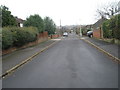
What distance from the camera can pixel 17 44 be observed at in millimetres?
21859

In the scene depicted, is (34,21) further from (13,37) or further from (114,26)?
(13,37)

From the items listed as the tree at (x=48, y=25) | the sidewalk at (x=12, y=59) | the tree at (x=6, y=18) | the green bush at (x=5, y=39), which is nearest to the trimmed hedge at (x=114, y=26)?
the sidewalk at (x=12, y=59)

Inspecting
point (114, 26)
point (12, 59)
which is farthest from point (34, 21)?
point (12, 59)

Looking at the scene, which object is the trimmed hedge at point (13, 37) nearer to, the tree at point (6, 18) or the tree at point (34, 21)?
the tree at point (6, 18)

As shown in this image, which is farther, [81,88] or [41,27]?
[41,27]

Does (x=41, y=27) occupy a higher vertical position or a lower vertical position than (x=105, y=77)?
higher

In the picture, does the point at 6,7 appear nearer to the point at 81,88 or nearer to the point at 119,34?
the point at 119,34

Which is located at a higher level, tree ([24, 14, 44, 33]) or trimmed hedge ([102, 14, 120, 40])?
tree ([24, 14, 44, 33])

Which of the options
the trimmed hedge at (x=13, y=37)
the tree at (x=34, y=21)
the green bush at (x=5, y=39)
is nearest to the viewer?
the green bush at (x=5, y=39)

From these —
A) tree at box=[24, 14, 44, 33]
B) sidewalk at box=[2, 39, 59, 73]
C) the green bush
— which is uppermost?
tree at box=[24, 14, 44, 33]

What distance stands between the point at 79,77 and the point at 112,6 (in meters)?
48.1

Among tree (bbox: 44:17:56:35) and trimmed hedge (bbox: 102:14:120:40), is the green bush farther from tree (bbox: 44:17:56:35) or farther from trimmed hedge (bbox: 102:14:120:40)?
tree (bbox: 44:17:56:35)

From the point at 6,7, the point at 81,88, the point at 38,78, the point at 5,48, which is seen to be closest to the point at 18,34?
the point at 5,48

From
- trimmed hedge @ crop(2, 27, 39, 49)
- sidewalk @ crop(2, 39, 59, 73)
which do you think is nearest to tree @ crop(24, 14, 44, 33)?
trimmed hedge @ crop(2, 27, 39, 49)
